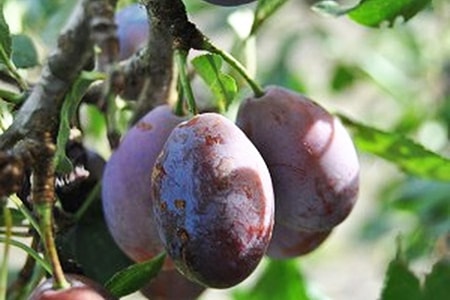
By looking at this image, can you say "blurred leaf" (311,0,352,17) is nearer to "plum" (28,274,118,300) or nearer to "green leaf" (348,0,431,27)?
"green leaf" (348,0,431,27)

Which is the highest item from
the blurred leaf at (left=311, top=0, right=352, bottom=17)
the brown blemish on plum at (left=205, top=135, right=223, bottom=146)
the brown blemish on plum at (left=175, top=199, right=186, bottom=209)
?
the brown blemish on plum at (left=205, top=135, right=223, bottom=146)

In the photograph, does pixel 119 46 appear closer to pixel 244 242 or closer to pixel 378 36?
pixel 244 242

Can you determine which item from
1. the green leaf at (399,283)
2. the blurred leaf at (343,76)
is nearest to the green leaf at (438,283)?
the green leaf at (399,283)

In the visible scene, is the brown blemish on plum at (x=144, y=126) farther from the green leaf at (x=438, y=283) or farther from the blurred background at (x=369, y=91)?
the green leaf at (x=438, y=283)

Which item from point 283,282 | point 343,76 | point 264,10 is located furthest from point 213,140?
point 343,76

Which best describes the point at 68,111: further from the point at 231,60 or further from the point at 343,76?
the point at 343,76

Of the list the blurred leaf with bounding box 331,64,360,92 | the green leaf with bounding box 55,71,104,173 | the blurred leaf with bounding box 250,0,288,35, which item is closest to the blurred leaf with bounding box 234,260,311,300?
the blurred leaf with bounding box 250,0,288,35
